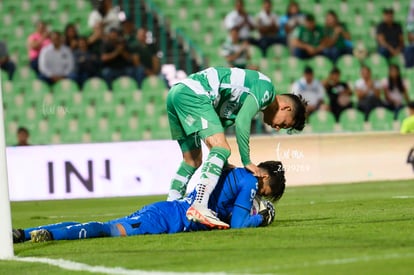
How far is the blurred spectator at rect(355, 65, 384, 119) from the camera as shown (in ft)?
74.5

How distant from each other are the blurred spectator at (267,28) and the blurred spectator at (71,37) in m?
4.14

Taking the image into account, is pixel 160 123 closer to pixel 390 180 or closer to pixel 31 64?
pixel 31 64

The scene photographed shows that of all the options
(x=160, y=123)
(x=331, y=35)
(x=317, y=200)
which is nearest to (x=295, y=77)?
(x=331, y=35)

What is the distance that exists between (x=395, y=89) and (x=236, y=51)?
11.6 feet

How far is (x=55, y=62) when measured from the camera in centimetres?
2250

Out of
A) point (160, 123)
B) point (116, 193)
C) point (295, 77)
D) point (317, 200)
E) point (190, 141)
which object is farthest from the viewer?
point (295, 77)

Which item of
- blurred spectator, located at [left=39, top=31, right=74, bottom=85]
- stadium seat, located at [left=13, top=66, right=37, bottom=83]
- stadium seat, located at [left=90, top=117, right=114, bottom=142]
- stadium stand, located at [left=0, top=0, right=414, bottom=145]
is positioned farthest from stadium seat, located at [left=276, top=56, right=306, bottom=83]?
stadium seat, located at [left=13, top=66, right=37, bottom=83]

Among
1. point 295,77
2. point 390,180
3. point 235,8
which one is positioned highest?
point 235,8

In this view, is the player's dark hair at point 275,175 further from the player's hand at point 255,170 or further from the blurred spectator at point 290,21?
the blurred spectator at point 290,21

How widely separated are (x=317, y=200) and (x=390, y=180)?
420 cm

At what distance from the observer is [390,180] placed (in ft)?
62.7

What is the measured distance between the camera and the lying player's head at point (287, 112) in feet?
33.4

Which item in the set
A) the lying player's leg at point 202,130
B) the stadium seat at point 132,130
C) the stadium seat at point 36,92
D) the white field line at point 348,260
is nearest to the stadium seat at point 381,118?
the stadium seat at point 132,130

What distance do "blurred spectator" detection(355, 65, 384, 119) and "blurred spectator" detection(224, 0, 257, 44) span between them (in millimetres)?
2572
